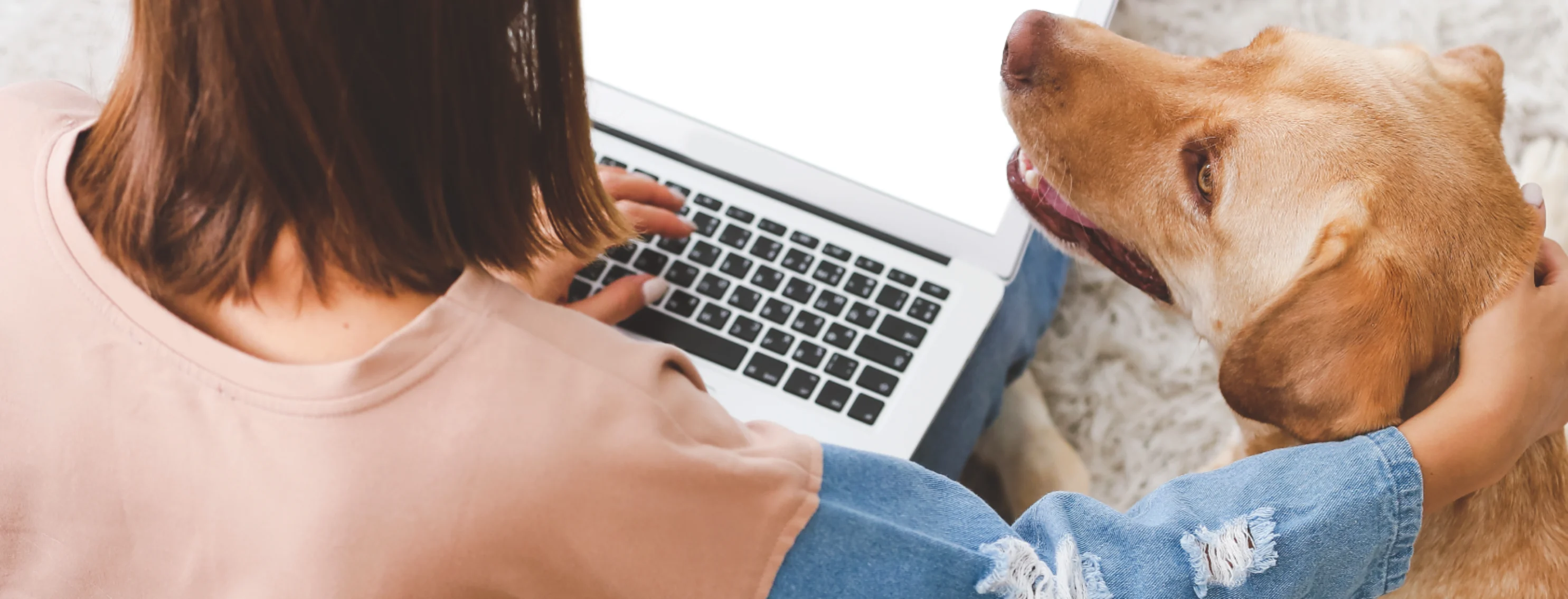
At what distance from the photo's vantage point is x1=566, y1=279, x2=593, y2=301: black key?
130cm

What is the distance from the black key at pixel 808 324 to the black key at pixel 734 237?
127mm

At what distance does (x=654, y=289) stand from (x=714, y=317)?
0.27 ft

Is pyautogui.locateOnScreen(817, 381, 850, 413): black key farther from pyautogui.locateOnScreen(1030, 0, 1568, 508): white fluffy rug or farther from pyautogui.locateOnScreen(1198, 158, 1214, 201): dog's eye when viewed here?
pyautogui.locateOnScreen(1030, 0, 1568, 508): white fluffy rug

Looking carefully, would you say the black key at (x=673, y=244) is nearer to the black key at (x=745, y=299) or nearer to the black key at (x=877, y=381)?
the black key at (x=745, y=299)

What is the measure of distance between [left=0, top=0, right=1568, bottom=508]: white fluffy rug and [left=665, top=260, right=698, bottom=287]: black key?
2.55 feet

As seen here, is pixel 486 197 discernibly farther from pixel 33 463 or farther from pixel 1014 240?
pixel 1014 240

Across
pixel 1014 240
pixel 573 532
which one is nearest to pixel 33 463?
pixel 573 532

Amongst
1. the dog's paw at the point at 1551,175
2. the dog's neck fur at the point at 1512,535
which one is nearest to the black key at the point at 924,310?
the dog's neck fur at the point at 1512,535

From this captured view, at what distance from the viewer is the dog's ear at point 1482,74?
115cm

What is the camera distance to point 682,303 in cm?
129

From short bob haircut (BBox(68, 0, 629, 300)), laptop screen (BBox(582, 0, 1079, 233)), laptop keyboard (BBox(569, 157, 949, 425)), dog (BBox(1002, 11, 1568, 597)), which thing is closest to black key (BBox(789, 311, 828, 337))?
laptop keyboard (BBox(569, 157, 949, 425))

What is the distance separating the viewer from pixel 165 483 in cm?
69

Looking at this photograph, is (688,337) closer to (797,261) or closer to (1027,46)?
(797,261)

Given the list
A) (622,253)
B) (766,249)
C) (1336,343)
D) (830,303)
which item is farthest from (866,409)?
(1336,343)
